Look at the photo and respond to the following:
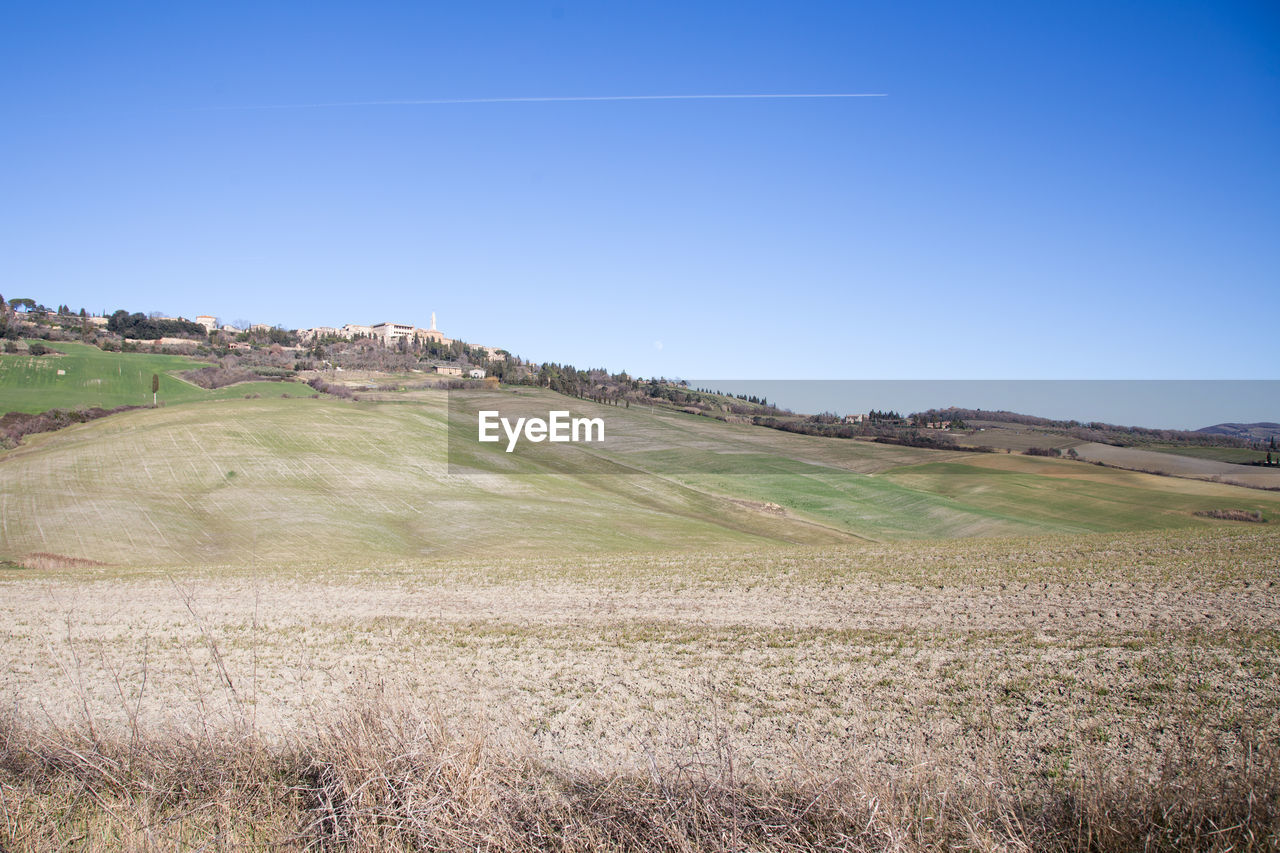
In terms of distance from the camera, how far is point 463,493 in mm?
43062

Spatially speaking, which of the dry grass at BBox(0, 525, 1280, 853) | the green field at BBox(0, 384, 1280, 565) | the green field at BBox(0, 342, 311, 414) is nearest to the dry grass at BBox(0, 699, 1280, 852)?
the dry grass at BBox(0, 525, 1280, 853)

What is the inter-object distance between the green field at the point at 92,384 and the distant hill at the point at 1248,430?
110819 millimetres

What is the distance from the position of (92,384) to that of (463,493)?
65.7 metres

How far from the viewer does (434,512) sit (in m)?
37.4

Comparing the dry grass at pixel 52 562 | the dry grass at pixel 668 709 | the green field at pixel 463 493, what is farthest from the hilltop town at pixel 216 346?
the dry grass at pixel 668 709

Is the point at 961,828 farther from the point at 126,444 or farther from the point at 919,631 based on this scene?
the point at 126,444

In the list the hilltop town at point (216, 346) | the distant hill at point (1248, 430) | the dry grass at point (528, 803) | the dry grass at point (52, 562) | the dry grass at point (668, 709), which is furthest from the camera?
the hilltop town at point (216, 346)

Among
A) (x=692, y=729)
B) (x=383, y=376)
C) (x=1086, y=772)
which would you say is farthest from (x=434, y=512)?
(x=383, y=376)

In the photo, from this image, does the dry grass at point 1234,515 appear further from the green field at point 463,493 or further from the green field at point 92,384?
the green field at point 92,384

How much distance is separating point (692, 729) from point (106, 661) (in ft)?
33.3

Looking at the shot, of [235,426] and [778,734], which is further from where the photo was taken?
[235,426]

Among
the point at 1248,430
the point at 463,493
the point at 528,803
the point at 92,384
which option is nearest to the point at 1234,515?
the point at 1248,430

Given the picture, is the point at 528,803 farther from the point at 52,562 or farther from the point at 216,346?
the point at 216,346

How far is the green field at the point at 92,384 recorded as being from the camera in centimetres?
6831
